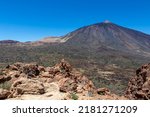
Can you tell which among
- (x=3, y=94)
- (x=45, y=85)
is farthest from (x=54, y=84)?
(x=3, y=94)

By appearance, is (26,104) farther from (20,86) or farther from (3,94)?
(20,86)

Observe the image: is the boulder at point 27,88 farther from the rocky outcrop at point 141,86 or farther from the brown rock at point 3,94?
the rocky outcrop at point 141,86

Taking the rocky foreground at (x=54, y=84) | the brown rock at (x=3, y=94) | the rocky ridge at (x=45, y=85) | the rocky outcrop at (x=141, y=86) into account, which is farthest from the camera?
the rocky outcrop at (x=141, y=86)

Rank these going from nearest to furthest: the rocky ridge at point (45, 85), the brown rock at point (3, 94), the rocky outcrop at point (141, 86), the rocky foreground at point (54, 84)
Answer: the brown rock at point (3, 94) → the rocky ridge at point (45, 85) → the rocky foreground at point (54, 84) → the rocky outcrop at point (141, 86)

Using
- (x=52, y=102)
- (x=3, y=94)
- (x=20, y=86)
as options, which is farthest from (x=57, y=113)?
→ (x=20, y=86)

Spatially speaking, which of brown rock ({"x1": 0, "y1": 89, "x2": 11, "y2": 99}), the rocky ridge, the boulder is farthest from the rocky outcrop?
brown rock ({"x1": 0, "y1": 89, "x2": 11, "y2": 99})

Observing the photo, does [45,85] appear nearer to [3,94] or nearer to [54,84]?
[54,84]

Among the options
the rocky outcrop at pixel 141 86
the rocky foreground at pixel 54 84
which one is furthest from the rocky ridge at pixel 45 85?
the rocky outcrop at pixel 141 86
